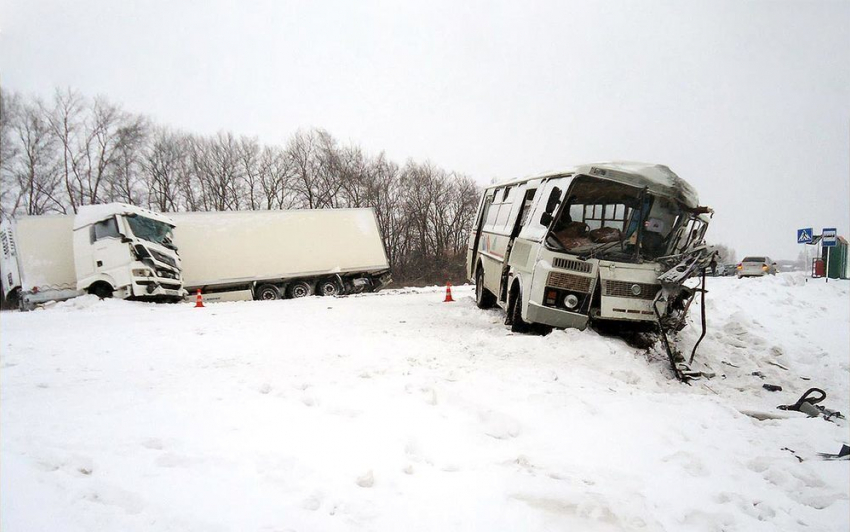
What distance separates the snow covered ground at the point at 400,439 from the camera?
2.66 meters

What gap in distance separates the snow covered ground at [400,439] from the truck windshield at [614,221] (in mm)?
1567

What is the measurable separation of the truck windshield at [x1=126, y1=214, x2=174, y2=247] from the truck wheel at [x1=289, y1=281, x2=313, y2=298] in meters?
5.16

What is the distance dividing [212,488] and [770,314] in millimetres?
13267

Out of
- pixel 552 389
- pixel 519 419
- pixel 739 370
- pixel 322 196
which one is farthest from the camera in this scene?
pixel 322 196

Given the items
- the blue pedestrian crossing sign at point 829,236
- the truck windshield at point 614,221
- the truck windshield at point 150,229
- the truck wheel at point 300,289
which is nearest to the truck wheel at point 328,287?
the truck wheel at point 300,289

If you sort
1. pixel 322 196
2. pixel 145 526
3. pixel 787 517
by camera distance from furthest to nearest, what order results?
pixel 322 196 → pixel 787 517 → pixel 145 526

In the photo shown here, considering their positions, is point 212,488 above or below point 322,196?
below

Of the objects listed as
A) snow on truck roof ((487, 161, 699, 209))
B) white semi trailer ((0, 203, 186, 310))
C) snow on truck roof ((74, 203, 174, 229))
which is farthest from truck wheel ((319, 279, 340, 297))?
snow on truck roof ((487, 161, 699, 209))

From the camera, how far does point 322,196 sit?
40.4 m

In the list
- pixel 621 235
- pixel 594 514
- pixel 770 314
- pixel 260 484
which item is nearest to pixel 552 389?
pixel 594 514

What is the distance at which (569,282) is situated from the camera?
7066 mm

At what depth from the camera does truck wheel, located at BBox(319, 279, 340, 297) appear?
20.2m

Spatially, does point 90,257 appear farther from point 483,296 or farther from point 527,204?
point 527,204

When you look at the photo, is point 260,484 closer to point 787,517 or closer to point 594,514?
point 594,514
